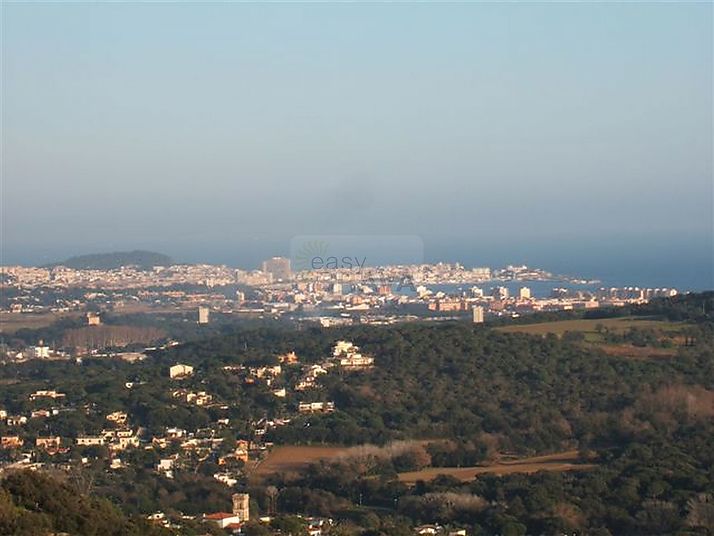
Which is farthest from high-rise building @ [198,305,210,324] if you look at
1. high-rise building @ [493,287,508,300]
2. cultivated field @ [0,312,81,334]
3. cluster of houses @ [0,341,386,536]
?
cluster of houses @ [0,341,386,536]

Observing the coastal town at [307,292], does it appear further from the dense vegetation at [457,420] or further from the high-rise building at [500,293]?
the dense vegetation at [457,420]

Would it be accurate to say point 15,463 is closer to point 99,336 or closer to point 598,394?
point 598,394

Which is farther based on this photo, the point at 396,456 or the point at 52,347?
the point at 52,347

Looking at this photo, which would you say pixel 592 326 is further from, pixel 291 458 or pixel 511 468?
pixel 511 468

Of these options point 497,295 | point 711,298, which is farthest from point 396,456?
point 497,295

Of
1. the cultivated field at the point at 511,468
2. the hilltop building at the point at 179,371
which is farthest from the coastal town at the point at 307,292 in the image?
the cultivated field at the point at 511,468

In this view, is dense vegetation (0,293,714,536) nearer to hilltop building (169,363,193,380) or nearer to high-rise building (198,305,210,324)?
hilltop building (169,363,193,380)
